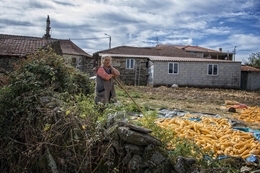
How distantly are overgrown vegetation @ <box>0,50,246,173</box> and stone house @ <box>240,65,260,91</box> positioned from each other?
83.4ft

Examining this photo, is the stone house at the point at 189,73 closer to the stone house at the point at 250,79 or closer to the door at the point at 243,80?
the door at the point at 243,80

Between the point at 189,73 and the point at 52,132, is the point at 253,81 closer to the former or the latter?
the point at 189,73

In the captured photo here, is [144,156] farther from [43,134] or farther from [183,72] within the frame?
[183,72]

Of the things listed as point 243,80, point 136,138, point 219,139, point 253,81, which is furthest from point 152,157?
point 253,81

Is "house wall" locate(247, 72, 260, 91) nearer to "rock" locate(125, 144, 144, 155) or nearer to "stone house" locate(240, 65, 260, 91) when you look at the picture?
"stone house" locate(240, 65, 260, 91)

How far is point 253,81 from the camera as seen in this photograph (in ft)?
87.4

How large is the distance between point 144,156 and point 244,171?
1.69 meters

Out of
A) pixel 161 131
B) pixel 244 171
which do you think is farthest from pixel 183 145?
pixel 244 171

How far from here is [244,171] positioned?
375cm

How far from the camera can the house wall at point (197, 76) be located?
2459cm

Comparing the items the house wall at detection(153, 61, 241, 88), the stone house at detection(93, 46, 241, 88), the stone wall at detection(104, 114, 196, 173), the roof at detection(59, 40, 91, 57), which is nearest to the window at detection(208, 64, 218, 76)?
the stone house at detection(93, 46, 241, 88)

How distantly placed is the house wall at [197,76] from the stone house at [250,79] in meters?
1.67

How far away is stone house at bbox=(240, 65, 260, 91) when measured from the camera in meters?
26.3

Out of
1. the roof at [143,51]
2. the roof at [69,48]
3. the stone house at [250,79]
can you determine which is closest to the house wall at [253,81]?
the stone house at [250,79]
